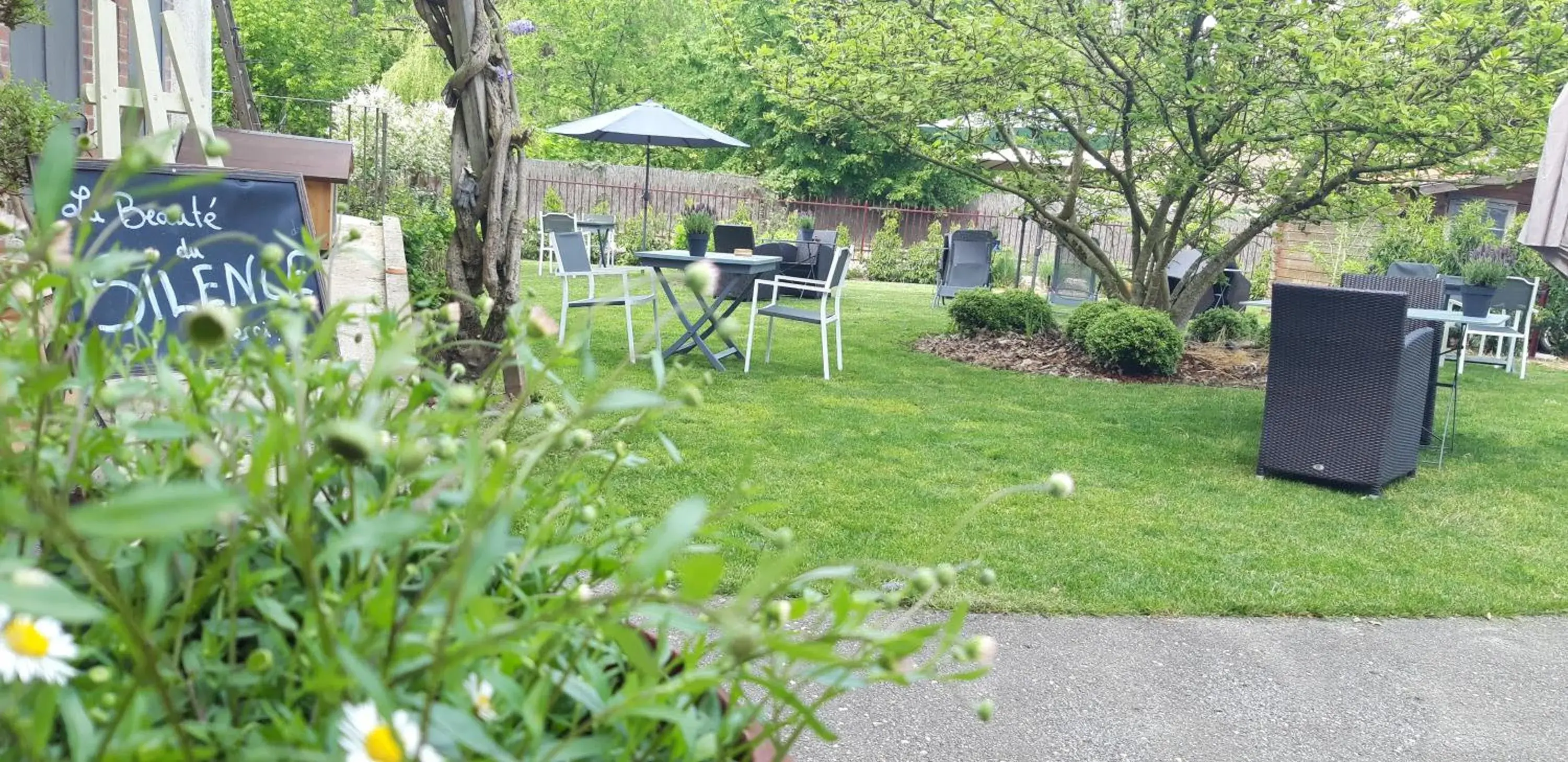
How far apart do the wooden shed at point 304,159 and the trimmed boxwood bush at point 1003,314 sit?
219 inches

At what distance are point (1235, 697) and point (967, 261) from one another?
31.9 ft

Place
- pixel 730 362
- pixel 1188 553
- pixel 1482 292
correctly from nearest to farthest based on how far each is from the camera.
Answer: pixel 1188 553 → pixel 1482 292 → pixel 730 362

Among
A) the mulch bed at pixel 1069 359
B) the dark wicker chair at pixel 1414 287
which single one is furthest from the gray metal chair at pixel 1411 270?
the dark wicker chair at pixel 1414 287

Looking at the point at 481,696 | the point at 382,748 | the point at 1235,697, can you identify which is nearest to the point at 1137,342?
the point at 1235,697

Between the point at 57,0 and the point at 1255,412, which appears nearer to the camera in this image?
the point at 57,0

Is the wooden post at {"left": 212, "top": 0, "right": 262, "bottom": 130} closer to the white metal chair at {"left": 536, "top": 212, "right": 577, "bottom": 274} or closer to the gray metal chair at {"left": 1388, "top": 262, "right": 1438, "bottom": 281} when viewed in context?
the white metal chair at {"left": 536, "top": 212, "right": 577, "bottom": 274}

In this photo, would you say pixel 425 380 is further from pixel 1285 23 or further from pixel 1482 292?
pixel 1285 23

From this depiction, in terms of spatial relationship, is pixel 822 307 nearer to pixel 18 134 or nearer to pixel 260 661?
pixel 18 134

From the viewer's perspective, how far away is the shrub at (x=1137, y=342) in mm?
7945

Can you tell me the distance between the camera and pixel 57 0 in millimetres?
5465

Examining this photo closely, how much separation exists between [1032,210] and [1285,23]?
2.77m

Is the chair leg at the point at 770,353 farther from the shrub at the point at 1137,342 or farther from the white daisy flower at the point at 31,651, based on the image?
the white daisy flower at the point at 31,651

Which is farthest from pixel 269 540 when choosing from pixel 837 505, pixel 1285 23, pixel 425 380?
pixel 1285 23

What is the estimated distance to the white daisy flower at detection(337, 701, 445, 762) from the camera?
22.8 inches
